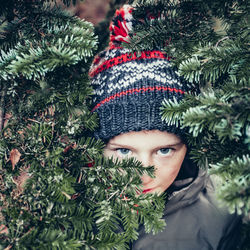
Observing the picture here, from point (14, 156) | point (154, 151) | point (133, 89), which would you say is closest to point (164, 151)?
point (154, 151)

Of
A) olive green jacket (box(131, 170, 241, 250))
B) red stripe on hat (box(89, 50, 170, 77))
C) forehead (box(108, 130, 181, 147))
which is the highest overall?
red stripe on hat (box(89, 50, 170, 77))

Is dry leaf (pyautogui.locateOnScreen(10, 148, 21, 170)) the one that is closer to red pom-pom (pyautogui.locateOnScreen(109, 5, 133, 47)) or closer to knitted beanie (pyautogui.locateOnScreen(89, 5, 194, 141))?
knitted beanie (pyautogui.locateOnScreen(89, 5, 194, 141))

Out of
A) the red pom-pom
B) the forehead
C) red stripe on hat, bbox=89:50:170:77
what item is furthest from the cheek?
the red pom-pom

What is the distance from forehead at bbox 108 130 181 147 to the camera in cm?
123

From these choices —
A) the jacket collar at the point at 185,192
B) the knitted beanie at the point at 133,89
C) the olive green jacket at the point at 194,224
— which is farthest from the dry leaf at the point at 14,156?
the jacket collar at the point at 185,192

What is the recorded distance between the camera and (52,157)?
83 centimetres

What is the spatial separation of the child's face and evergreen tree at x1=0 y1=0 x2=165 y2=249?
10.8 inches

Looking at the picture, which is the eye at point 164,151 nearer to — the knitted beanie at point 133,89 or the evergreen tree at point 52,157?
the knitted beanie at point 133,89

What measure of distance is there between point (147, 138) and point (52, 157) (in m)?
0.54

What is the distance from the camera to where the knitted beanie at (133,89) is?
3.96ft

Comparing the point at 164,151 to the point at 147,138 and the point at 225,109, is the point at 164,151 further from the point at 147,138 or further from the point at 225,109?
the point at 225,109

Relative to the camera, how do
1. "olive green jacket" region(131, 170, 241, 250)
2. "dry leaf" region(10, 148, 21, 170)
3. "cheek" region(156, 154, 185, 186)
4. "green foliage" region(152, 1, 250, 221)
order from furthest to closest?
"olive green jacket" region(131, 170, 241, 250), "cheek" region(156, 154, 185, 186), "dry leaf" region(10, 148, 21, 170), "green foliage" region(152, 1, 250, 221)

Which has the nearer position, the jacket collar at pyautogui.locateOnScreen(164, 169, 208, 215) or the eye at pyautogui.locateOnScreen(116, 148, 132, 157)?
the eye at pyautogui.locateOnScreen(116, 148, 132, 157)

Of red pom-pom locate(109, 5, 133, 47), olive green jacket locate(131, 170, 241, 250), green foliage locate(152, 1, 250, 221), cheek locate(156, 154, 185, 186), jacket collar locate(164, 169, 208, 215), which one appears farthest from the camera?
jacket collar locate(164, 169, 208, 215)
